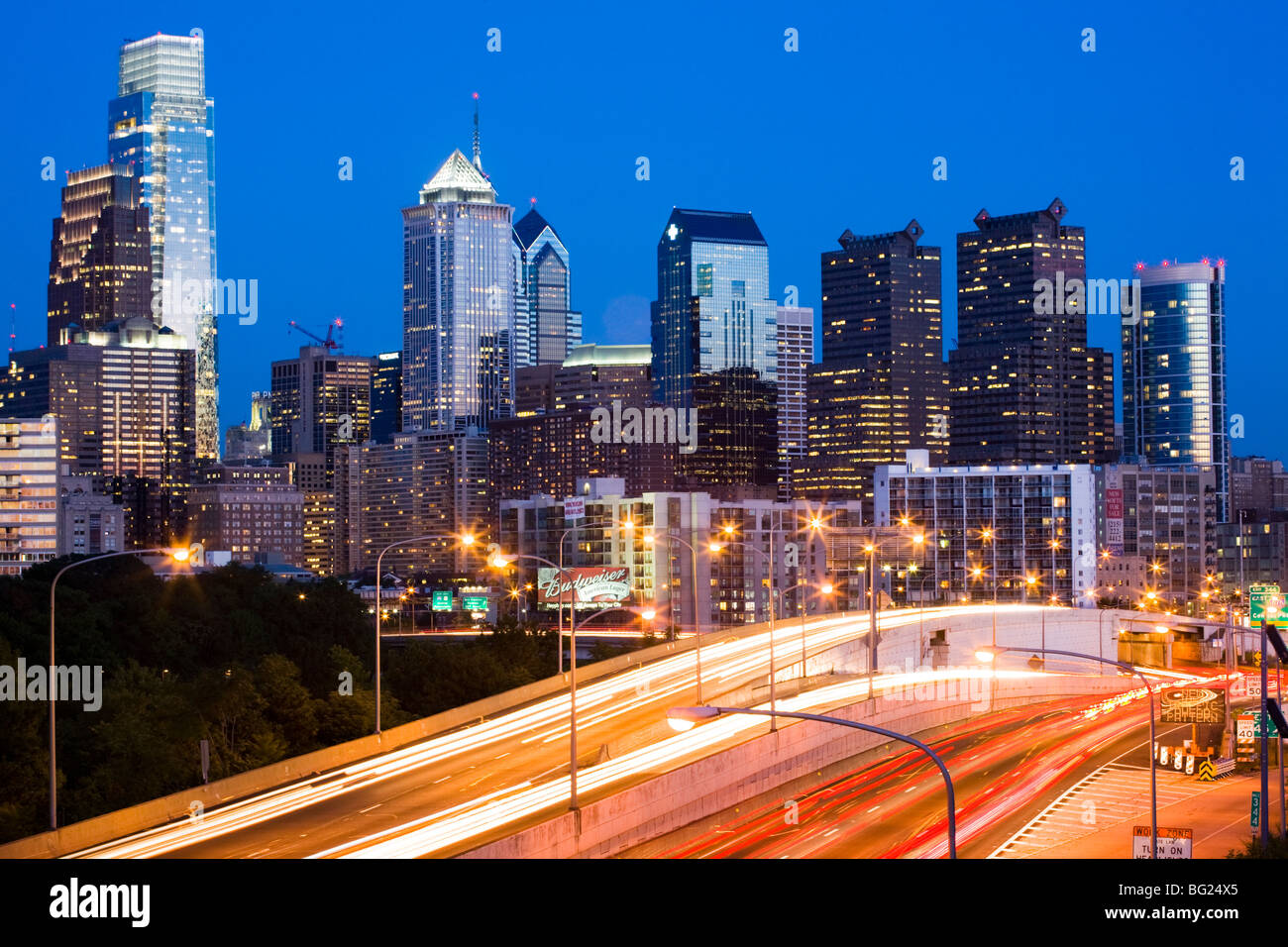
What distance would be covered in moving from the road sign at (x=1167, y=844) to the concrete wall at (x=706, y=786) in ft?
51.5

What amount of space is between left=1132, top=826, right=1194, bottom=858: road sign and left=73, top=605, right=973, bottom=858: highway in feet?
58.3

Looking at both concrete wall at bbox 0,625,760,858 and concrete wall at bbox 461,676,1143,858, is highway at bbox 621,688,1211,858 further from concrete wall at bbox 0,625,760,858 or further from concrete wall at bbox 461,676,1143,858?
concrete wall at bbox 0,625,760,858

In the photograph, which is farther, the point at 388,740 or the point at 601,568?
the point at 601,568

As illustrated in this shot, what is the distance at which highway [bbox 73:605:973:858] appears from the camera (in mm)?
50062

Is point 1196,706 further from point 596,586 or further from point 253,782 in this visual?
point 596,586

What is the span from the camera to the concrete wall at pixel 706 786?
50656 mm

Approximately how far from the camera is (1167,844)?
160ft

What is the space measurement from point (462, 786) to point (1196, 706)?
143ft

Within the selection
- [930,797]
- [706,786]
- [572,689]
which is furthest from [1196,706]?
[572,689]

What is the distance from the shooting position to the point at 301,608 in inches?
4540

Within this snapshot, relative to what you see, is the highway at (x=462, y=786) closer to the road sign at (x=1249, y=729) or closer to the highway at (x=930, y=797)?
the highway at (x=930, y=797)
